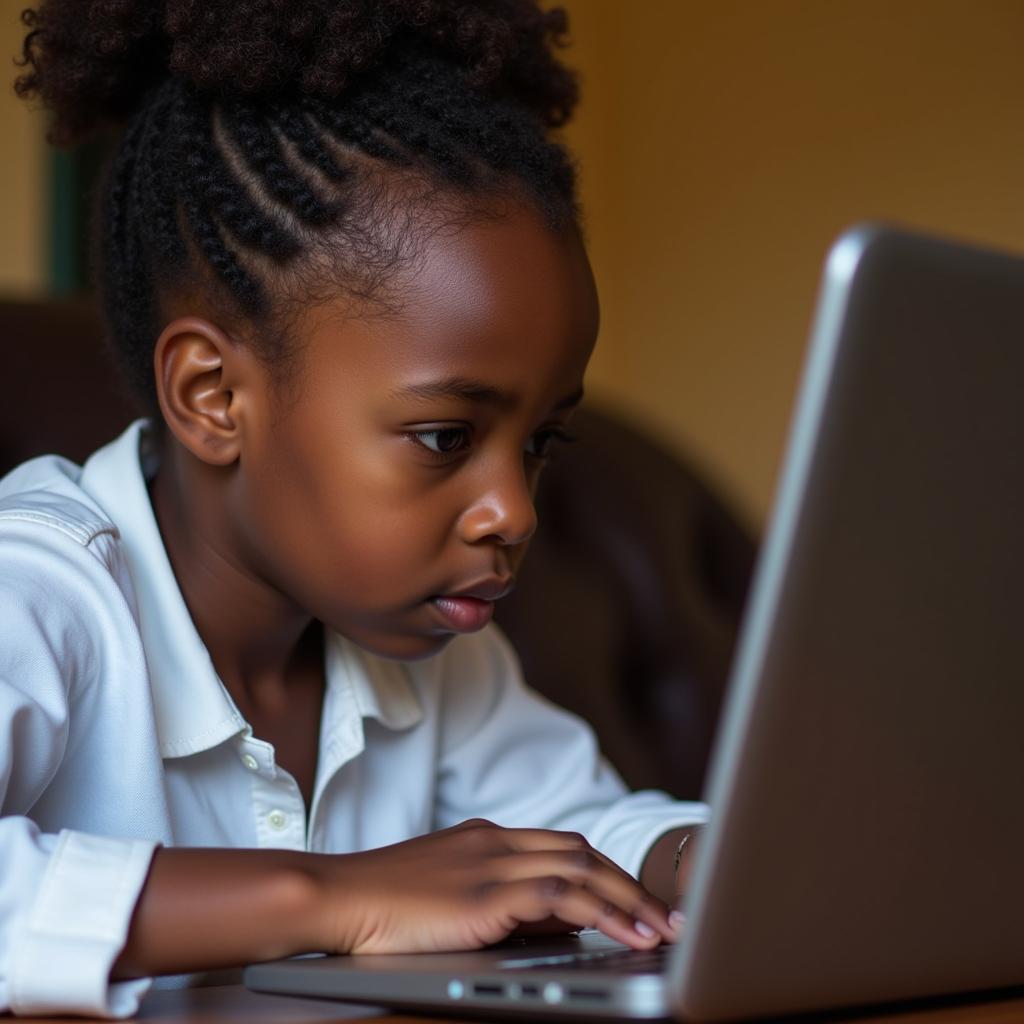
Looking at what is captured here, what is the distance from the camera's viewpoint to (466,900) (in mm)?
582

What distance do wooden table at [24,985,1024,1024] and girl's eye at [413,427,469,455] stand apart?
313mm

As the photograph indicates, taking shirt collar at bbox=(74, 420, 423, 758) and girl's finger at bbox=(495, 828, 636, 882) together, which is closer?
girl's finger at bbox=(495, 828, 636, 882)

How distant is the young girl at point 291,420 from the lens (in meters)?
0.76

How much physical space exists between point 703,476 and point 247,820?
89 centimetres

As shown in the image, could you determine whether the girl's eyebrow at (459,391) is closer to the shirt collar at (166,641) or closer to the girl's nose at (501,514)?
the girl's nose at (501,514)

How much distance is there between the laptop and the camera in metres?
0.40

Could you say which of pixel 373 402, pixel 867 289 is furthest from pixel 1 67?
pixel 867 289

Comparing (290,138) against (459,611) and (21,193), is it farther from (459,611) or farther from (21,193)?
(21,193)

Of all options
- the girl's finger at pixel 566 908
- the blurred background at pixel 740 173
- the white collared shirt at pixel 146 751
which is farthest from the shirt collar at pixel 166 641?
the blurred background at pixel 740 173

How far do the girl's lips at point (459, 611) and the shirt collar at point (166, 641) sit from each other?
0.14 metres

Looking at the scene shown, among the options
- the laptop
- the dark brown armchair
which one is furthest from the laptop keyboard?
the dark brown armchair

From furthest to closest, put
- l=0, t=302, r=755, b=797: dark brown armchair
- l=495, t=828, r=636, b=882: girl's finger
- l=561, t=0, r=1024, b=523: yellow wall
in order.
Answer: l=561, t=0, r=1024, b=523: yellow wall, l=0, t=302, r=755, b=797: dark brown armchair, l=495, t=828, r=636, b=882: girl's finger

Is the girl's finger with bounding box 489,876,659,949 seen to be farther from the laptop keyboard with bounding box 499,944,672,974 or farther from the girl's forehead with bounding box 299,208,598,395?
the girl's forehead with bounding box 299,208,598,395

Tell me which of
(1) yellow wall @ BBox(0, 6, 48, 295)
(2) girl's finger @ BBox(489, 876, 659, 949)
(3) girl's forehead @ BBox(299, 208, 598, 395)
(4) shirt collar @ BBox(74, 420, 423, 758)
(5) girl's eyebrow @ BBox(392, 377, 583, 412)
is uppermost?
(1) yellow wall @ BBox(0, 6, 48, 295)
